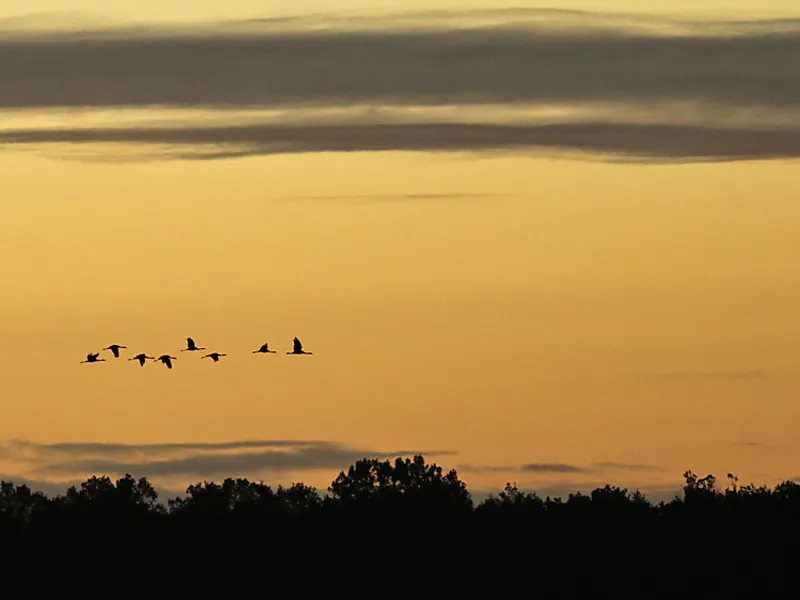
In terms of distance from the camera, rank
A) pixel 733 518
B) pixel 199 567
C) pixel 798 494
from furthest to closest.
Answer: pixel 798 494
pixel 733 518
pixel 199 567

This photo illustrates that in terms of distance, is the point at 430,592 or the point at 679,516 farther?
the point at 679,516

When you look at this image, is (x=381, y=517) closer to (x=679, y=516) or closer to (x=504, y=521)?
(x=504, y=521)

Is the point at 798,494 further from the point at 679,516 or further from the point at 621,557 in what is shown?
the point at 621,557

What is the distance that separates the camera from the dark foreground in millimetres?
137625

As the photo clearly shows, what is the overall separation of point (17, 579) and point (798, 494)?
186 feet

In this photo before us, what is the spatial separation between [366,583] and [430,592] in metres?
3.42

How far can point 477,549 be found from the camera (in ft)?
478

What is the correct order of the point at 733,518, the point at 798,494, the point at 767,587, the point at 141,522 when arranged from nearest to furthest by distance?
A: the point at 767,587
the point at 733,518
the point at 141,522
the point at 798,494

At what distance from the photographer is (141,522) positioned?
16525 cm

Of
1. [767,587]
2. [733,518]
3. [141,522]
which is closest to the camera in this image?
[767,587]

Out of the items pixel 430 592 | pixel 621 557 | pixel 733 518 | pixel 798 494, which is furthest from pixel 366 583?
pixel 798 494

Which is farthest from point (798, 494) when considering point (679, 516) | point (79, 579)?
point (79, 579)

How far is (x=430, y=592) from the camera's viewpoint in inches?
5463

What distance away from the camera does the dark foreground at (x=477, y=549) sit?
452 feet
